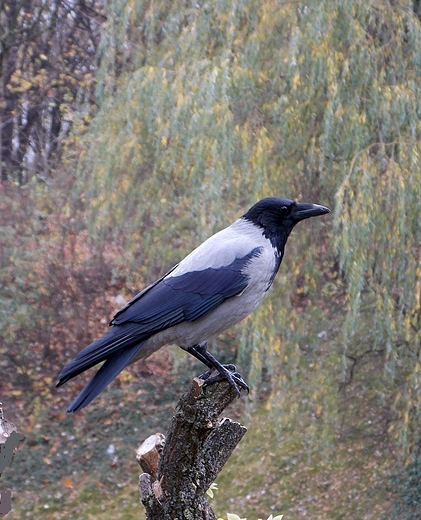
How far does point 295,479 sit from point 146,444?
19.0ft

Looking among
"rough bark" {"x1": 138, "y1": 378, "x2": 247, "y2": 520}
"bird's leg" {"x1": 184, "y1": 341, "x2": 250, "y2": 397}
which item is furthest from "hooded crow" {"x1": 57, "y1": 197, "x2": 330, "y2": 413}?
"rough bark" {"x1": 138, "y1": 378, "x2": 247, "y2": 520}

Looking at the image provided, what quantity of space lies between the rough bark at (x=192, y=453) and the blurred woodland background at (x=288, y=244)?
2.55 meters

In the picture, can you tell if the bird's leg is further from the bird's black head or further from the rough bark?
the bird's black head

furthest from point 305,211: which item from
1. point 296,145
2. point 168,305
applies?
point 296,145

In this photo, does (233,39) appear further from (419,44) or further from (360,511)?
(360,511)

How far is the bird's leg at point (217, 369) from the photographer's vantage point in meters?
3.40

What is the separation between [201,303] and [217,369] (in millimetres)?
332

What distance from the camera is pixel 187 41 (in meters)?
6.67

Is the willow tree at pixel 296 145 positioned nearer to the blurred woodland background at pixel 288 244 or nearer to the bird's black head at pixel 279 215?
the blurred woodland background at pixel 288 244

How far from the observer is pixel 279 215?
3.96 m

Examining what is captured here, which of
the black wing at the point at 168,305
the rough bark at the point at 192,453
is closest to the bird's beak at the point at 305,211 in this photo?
the black wing at the point at 168,305

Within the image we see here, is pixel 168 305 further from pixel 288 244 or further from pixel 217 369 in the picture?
pixel 288 244

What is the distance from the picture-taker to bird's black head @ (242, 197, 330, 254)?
3.93 m

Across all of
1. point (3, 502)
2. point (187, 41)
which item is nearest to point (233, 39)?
point (187, 41)
